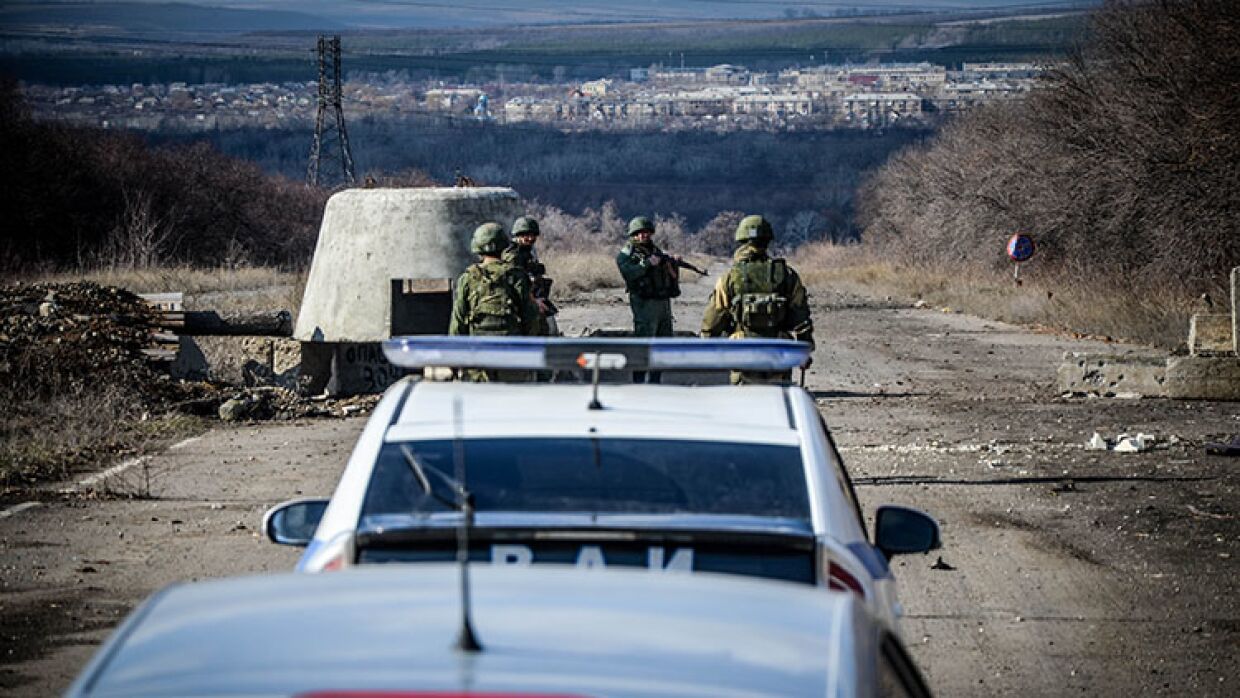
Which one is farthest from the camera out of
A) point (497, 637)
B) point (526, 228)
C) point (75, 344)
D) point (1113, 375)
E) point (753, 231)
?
point (1113, 375)

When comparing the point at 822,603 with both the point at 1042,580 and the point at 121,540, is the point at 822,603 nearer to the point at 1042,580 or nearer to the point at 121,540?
the point at 1042,580

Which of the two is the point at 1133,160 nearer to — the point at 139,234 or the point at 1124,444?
the point at 139,234

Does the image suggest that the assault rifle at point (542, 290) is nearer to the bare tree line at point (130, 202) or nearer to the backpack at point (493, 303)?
the backpack at point (493, 303)

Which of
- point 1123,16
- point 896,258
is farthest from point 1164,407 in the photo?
point 896,258

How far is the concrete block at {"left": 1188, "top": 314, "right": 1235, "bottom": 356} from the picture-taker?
20359 millimetres

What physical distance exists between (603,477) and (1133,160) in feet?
118

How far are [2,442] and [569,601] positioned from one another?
42.3 feet

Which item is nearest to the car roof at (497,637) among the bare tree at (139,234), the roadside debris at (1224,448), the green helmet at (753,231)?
the green helmet at (753,231)

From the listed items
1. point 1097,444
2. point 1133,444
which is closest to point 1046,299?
point 1097,444

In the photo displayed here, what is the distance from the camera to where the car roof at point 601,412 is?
523cm

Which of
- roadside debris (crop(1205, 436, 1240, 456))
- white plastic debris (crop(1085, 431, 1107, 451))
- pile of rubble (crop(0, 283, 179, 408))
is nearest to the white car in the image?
roadside debris (crop(1205, 436, 1240, 456))

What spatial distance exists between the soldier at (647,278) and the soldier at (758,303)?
3.59m

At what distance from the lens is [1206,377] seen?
1934 cm

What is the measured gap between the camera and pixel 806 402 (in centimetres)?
565
